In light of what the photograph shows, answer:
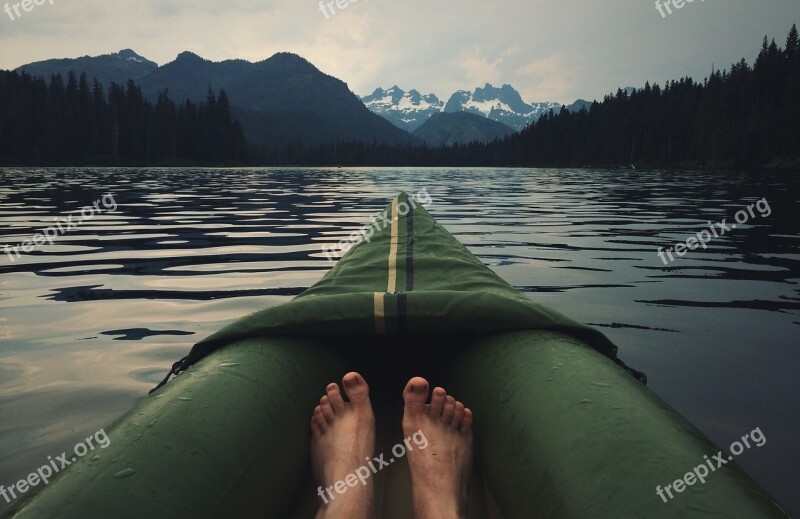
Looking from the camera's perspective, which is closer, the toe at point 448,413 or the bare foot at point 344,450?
the bare foot at point 344,450

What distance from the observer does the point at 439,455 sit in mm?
2424

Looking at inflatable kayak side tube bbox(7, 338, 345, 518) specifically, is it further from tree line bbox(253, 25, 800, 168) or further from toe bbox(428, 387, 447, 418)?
tree line bbox(253, 25, 800, 168)

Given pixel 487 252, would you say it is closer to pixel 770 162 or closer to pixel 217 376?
pixel 217 376

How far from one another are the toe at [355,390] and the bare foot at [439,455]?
8.6 inches

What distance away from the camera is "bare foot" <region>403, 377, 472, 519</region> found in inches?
86.5

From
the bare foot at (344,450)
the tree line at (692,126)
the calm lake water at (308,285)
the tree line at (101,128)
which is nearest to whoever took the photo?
the bare foot at (344,450)

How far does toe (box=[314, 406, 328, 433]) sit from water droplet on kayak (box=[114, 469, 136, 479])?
1.04 meters

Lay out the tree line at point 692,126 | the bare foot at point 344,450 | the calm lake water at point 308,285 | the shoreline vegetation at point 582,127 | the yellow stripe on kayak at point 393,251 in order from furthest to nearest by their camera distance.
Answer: the shoreline vegetation at point 582,127, the tree line at point 692,126, the calm lake water at point 308,285, the yellow stripe on kayak at point 393,251, the bare foot at point 344,450

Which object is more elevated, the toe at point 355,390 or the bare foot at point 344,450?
the toe at point 355,390

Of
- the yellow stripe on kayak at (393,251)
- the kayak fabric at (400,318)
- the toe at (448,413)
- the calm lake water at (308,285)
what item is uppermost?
the yellow stripe on kayak at (393,251)

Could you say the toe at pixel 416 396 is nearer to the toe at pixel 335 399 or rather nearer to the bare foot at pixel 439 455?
the bare foot at pixel 439 455

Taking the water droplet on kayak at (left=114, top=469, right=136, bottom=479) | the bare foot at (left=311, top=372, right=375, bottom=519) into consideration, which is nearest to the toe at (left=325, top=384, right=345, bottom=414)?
the bare foot at (left=311, top=372, right=375, bottom=519)

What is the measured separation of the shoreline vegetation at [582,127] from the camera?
6694 centimetres

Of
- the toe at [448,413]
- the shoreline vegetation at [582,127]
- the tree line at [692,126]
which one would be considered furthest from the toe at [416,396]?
the tree line at [692,126]
